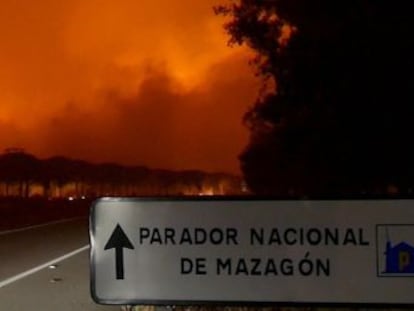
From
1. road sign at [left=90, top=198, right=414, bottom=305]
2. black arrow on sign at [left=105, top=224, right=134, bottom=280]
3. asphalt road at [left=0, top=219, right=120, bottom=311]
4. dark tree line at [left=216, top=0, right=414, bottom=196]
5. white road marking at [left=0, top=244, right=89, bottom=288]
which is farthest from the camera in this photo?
dark tree line at [left=216, top=0, right=414, bottom=196]

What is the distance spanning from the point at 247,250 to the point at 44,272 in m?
13.4

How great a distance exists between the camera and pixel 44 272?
1789 centimetres

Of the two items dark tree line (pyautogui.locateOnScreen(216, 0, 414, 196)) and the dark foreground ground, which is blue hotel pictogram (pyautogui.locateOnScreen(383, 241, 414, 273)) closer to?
dark tree line (pyautogui.locateOnScreen(216, 0, 414, 196))

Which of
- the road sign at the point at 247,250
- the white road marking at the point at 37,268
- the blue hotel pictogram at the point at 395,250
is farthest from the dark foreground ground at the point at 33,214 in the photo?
the blue hotel pictogram at the point at 395,250

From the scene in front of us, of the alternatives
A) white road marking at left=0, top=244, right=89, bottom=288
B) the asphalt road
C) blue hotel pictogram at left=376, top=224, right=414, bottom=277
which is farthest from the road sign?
white road marking at left=0, top=244, right=89, bottom=288

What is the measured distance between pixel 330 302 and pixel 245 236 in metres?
0.50

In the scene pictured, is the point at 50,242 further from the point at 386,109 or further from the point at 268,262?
the point at 268,262

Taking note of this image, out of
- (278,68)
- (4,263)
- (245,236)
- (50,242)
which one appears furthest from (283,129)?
(245,236)

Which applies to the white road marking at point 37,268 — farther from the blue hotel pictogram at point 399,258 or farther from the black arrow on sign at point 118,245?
the blue hotel pictogram at point 399,258

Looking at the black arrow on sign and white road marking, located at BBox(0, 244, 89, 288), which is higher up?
white road marking, located at BBox(0, 244, 89, 288)

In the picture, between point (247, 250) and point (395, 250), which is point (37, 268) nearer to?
point (247, 250)

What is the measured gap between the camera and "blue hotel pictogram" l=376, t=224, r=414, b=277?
4624 millimetres

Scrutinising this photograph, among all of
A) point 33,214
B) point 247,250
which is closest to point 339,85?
point 247,250

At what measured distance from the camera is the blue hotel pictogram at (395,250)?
4.62m
